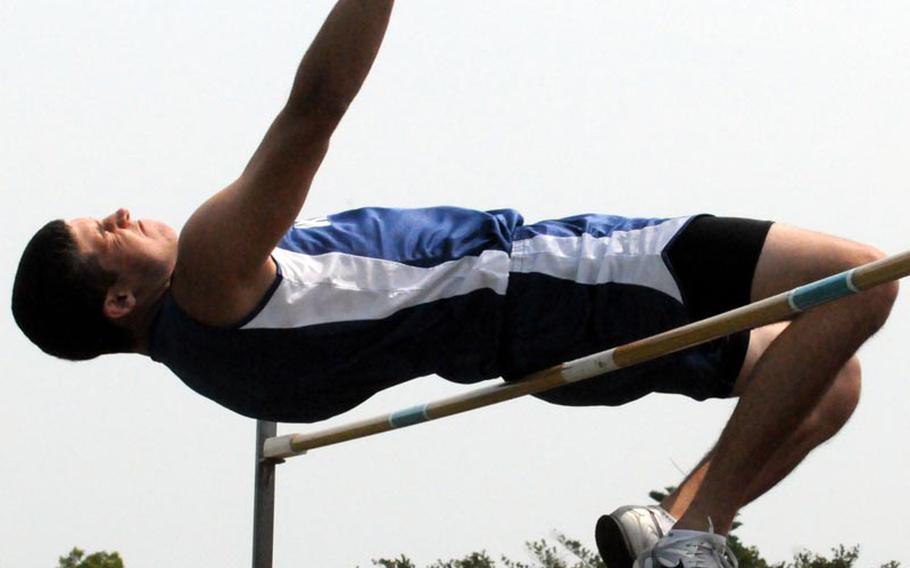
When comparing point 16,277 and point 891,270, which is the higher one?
point 16,277

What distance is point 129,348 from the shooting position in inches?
159

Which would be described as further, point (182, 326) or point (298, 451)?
point (298, 451)

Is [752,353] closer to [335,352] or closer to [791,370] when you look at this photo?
[791,370]

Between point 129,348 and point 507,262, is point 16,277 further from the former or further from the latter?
point 507,262

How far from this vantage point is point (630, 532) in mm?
3678

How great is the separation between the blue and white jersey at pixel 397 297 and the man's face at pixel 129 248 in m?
0.08

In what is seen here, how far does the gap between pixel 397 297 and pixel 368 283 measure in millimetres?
66

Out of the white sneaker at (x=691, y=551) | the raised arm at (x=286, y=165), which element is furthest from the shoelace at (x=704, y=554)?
the raised arm at (x=286, y=165)

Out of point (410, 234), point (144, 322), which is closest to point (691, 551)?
point (410, 234)

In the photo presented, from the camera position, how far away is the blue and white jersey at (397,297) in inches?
149

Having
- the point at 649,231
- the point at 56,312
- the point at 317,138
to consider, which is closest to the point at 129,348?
the point at 56,312


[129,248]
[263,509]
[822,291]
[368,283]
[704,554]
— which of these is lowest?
[704,554]

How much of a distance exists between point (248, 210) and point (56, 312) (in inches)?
23.3

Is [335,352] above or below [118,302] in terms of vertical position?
below
